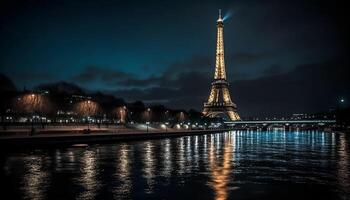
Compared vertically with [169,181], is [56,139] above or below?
above

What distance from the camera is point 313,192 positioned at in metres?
18.6

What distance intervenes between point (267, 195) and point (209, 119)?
172m

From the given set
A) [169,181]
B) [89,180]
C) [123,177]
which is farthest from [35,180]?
[169,181]

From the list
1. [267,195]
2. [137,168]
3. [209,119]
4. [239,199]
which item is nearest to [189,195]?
[239,199]

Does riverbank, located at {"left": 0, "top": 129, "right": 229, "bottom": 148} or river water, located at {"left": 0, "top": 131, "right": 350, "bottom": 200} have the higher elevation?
riverbank, located at {"left": 0, "top": 129, "right": 229, "bottom": 148}

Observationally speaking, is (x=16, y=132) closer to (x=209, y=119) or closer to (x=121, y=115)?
(x=121, y=115)

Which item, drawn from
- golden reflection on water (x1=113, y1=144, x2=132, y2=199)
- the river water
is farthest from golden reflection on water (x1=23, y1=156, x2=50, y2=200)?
golden reflection on water (x1=113, y1=144, x2=132, y2=199)

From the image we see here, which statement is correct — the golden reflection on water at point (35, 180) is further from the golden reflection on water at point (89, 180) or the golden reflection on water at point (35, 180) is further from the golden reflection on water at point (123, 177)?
the golden reflection on water at point (123, 177)

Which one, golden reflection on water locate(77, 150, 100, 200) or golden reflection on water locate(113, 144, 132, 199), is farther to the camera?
golden reflection on water locate(113, 144, 132, 199)

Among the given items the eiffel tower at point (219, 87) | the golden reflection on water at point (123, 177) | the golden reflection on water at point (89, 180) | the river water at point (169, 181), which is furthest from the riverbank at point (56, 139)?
the eiffel tower at point (219, 87)

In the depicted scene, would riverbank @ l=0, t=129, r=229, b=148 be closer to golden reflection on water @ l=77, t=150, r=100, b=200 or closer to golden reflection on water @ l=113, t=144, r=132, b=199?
golden reflection on water @ l=77, t=150, r=100, b=200

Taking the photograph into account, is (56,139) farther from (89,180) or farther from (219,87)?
(219,87)

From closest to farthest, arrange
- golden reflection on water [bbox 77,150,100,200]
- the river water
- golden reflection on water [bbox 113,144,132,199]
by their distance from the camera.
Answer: golden reflection on water [bbox 77,150,100,200], the river water, golden reflection on water [bbox 113,144,132,199]

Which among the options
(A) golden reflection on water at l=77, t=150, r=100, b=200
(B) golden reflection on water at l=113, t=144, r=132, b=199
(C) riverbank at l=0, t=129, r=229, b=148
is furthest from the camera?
(C) riverbank at l=0, t=129, r=229, b=148
